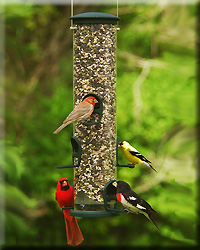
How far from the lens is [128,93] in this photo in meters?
9.26

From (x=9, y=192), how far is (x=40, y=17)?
4.14 metres

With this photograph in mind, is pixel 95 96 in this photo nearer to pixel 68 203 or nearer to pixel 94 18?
pixel 94 18

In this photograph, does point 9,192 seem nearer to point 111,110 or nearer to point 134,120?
point 134,120

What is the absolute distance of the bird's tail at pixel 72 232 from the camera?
439cm

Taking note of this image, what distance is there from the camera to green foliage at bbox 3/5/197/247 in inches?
357

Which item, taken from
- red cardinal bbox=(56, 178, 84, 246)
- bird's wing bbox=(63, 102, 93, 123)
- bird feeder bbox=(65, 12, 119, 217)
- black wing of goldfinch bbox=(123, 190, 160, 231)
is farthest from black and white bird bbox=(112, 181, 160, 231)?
bird's wing bbox=(63, 102, 93, 123)

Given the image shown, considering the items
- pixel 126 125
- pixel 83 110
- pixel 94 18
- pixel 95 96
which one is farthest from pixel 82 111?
pixel 126 125

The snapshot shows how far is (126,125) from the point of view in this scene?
363 inches

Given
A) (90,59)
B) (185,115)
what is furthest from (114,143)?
(185,115)

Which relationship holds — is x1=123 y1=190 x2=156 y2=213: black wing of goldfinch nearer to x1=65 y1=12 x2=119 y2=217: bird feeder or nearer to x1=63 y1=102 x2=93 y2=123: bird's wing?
x1=65 y1=12 x2=119 y2=217: bird feeder

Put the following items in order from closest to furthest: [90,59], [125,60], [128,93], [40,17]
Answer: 1. [90,59]
2. [128,93]
3. [125,60]
4. [40,17]

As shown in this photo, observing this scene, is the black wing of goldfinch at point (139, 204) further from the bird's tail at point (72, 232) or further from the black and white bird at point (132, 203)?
the bird's tail at point (72, 232)

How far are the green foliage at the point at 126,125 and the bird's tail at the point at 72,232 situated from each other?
13.1 feet

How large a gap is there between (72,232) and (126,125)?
4921mm
